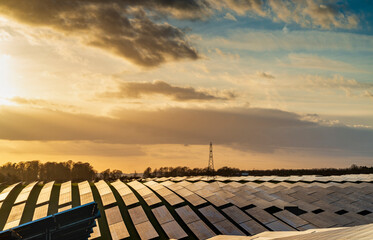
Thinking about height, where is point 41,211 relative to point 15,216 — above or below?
above

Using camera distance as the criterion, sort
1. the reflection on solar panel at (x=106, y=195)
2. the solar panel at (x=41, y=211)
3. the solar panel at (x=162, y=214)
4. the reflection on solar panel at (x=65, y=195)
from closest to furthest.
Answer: the solar panel at (x=162, y=214)
the solar panel at (x=41, y=211)
the reflection on solar panel at (x=106, y=195)
the reflection on solar panel at (x=65, y=195)

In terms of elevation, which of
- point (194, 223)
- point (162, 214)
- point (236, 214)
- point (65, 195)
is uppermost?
point (65, 195)

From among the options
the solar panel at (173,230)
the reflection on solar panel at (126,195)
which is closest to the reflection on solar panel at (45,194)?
the reflection on solar panel at (126,195)

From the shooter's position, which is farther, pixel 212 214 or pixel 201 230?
pixel 212 214

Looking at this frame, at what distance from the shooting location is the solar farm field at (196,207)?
7650 cm

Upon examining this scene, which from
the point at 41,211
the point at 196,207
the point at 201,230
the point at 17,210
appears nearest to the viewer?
the point at 201,230

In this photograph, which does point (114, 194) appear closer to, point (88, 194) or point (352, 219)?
point (88, 194)

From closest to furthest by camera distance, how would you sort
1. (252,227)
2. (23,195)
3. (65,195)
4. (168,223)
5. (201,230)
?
(201,230)
(168,223)
(252,227)
(65,195)
(23,195)

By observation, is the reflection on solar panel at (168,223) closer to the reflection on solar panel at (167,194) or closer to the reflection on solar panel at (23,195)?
the reflection on solar panel at (167,194)

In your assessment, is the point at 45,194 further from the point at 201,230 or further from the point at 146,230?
the point at 201,230

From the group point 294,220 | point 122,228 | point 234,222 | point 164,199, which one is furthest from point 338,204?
point 122,228

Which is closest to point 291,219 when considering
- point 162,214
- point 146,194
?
point 162,214

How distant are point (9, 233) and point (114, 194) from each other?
234 ft

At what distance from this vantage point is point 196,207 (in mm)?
87438
